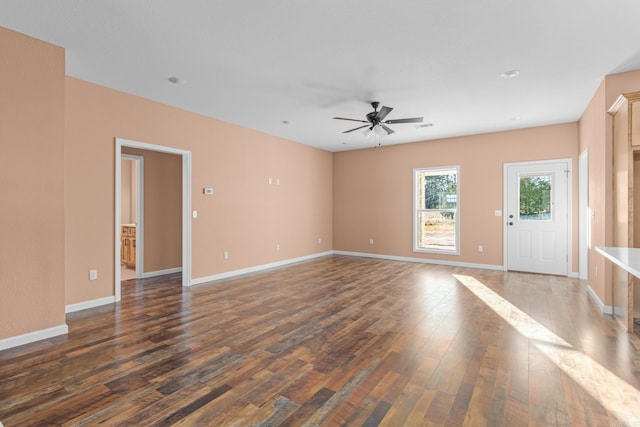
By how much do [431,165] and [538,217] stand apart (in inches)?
90.7

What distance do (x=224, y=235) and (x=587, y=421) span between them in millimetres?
5142

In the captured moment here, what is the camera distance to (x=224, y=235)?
18.8 ft

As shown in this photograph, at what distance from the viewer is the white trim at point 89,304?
3785 millimetres

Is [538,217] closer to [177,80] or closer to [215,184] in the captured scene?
[215,184]

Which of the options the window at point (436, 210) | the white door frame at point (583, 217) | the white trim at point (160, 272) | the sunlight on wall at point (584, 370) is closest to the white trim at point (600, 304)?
the white door frame at point (583, 217)

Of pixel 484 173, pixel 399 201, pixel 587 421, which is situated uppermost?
pixel 484 173

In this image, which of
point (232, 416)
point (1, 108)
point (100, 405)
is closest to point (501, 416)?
point (232, 416)

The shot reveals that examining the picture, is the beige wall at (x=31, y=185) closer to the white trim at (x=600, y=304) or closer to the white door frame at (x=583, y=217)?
the white trim at (x=600, y=304)

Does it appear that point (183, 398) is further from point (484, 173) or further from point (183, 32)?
point (484, 173)

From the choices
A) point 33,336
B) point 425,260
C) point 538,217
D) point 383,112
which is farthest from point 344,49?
point 425,260

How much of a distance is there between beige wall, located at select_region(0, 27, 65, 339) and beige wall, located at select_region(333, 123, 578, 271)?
6.27 meters

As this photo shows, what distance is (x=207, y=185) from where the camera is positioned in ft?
17.8

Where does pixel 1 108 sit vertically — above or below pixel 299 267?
above

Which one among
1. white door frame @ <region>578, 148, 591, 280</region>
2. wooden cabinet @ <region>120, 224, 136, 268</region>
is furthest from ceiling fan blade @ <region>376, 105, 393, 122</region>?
wooden cabinet @ <region>120, 224, 136, 268</region>
